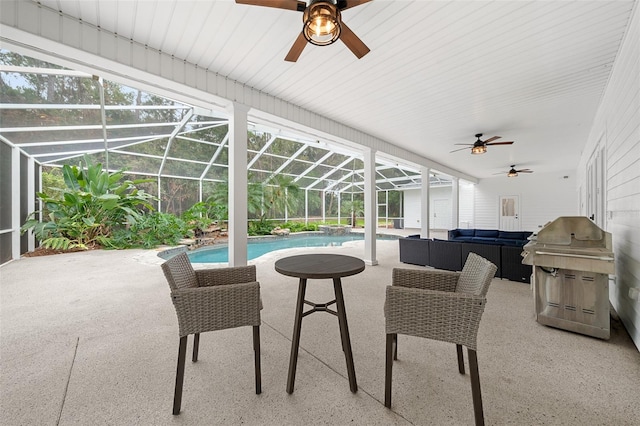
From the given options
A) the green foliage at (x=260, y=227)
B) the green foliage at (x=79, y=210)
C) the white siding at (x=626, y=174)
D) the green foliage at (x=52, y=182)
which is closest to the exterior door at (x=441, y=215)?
the green foliage at (x=260, y=227)

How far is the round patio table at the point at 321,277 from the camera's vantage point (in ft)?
5.84

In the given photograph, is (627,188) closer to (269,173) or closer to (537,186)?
(269,173)

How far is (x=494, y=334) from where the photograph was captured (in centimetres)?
264

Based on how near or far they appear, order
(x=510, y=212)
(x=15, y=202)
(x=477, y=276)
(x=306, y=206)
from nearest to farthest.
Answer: (x=477, y=276) < (x=15, y=202) < (x=510, y=212) < (x=306, y=206)

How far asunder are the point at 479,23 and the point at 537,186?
40.7ft

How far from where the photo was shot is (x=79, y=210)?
6.55 metres

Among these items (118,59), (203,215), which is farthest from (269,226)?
(118,59)

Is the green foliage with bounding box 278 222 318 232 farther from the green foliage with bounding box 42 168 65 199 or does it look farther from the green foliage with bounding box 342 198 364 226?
the green foliage with bounding box 42 168 65 199

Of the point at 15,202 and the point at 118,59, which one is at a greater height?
the point at 118,59

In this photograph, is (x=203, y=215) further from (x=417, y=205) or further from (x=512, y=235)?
(x=417, y=205)

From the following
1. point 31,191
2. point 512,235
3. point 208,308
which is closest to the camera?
point 208,308

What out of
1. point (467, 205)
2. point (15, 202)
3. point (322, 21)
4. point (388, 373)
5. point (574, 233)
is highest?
point (322, 21)

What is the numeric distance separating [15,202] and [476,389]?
28.4 feet

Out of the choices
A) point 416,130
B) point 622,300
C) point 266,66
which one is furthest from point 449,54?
point 622,300
